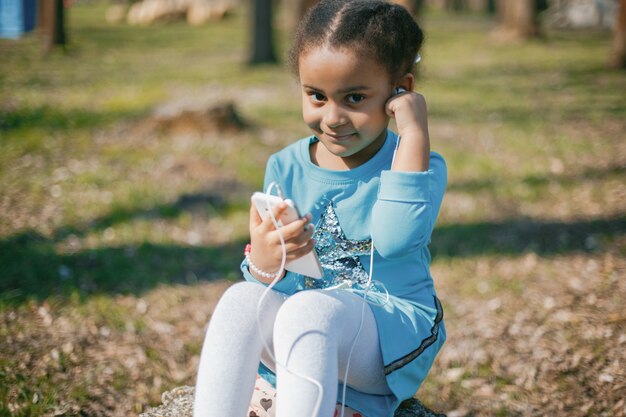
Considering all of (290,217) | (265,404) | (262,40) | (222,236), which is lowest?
(222,236)

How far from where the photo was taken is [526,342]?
3398 millimetres

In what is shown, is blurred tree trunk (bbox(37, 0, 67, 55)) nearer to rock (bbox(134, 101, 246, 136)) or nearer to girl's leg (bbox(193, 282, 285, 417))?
rock (bbox(134, 101, 246, 136))

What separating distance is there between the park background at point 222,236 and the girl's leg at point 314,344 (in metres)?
1.27

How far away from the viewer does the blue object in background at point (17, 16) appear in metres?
15.7

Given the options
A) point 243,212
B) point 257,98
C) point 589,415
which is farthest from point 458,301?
point 257,98

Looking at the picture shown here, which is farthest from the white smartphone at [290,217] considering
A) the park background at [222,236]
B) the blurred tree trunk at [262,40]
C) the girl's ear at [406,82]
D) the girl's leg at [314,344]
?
the blurred tree trunk at [262,40]

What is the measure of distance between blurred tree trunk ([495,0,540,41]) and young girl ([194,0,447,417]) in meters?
14.7

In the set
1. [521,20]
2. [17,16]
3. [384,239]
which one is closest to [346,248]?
[384,239]

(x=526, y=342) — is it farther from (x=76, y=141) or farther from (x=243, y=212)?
(x=76, y=141)

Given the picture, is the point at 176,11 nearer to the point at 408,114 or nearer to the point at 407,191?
the point at 408,114

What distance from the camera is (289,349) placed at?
1.67 metres

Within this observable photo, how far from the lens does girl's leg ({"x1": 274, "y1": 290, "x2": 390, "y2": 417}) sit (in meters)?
1.64

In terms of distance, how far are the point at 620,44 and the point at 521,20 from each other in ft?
17.8

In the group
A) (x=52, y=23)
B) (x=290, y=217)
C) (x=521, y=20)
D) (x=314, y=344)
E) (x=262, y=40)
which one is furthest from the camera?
(x=521, y=20)
